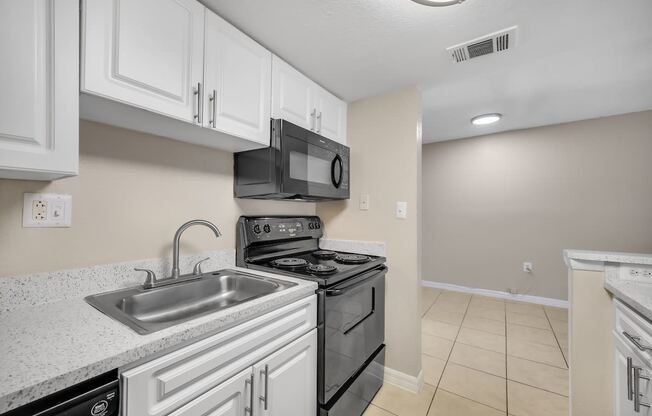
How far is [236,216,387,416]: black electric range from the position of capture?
135 cm

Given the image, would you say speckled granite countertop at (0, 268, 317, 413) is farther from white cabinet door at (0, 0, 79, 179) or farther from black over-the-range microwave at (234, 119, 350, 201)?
black over-the-range microwave at (234, 119, 350, 201)

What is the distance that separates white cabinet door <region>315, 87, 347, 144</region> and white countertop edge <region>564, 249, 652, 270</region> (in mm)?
1618

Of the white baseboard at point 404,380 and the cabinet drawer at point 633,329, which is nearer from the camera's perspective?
the cabinet drawer at point 633,329

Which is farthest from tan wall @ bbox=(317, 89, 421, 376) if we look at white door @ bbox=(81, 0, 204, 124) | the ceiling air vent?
white door @ bbox=(81, 0, 204, 124)

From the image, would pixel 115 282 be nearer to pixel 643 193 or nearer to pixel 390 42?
pixel 390 42

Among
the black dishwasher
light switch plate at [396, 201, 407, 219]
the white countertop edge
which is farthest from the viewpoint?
light switch plate at [396, 201, 407, 219]

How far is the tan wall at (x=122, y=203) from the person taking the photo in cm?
99

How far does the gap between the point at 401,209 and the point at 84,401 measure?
1.79 metres

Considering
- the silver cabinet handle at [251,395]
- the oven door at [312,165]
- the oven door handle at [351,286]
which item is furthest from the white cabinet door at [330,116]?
the silver cabinet handle at [251,395]

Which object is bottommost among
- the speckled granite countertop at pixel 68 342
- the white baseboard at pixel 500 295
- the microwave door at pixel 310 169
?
the white baseboard at pixel 500 295

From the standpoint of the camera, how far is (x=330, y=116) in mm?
2043

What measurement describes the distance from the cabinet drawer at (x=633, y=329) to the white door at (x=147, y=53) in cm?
198

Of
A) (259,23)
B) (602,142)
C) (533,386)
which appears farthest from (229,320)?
(602,142)

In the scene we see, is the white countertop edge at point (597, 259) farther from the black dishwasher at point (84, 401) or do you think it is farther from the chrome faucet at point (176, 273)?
the black dishwasher at point (84, 401)
